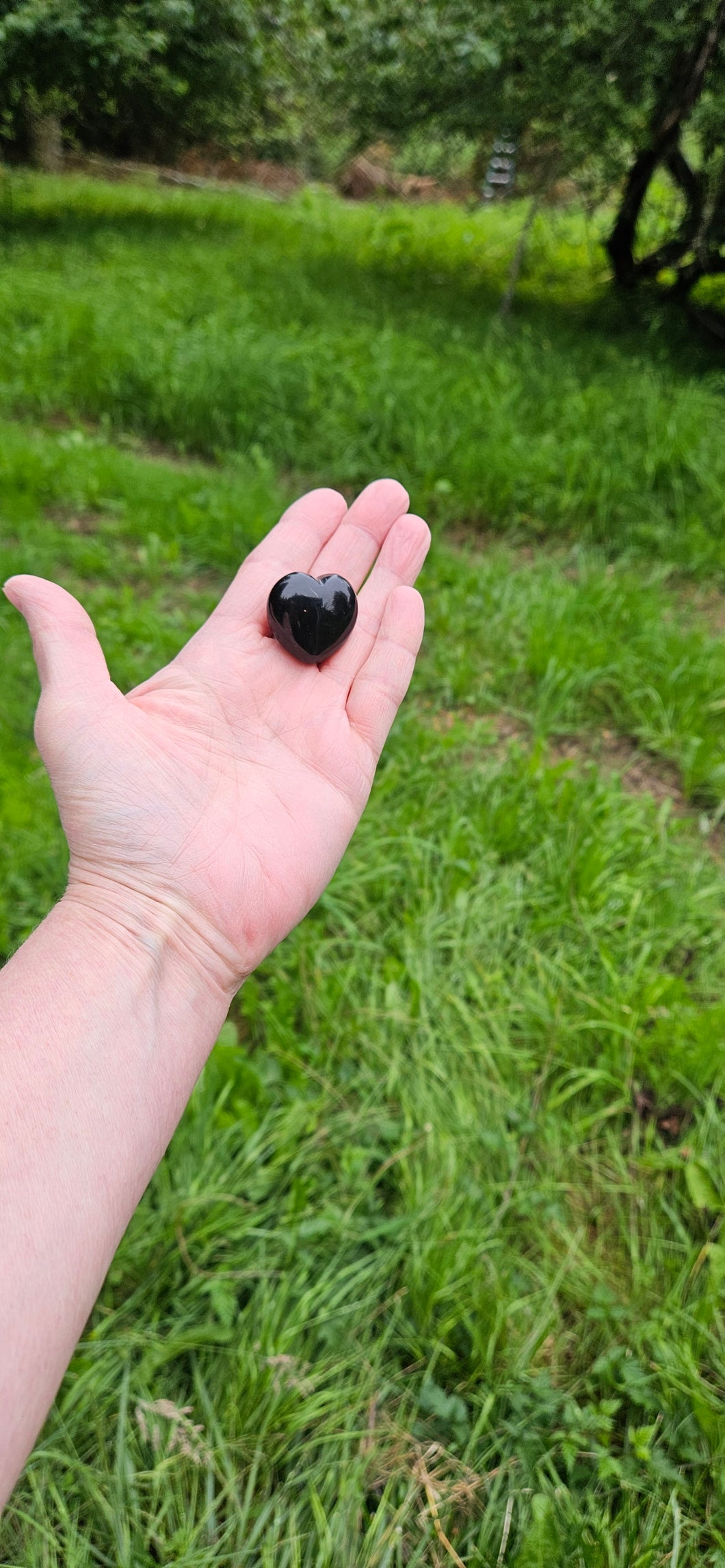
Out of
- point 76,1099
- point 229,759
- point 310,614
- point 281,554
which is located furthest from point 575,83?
point 76,1099

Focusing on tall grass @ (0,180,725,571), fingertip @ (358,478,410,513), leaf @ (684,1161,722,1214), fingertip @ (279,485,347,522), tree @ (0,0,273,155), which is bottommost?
leaf @ (684,1161,722,1214)

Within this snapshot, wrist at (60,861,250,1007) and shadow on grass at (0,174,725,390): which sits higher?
shadow on grass at (0,174,725,390)

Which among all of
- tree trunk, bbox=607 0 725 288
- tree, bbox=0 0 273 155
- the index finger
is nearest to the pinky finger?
the index finger

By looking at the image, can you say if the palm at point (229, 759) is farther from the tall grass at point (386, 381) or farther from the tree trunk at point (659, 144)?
the tree trunk at point (659, 144)

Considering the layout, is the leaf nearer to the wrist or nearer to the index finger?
the wrist

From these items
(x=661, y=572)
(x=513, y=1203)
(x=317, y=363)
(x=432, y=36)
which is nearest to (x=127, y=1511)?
(x=513, y=1203)

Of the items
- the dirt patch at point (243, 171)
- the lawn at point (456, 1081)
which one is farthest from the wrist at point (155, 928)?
the dirt patch at point (243, 171)

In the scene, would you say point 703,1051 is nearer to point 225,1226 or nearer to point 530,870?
point 530,870
